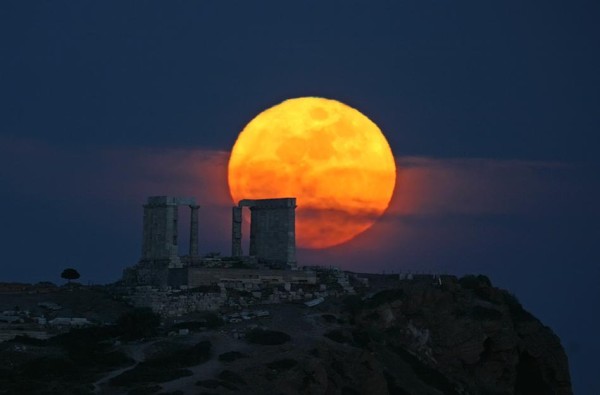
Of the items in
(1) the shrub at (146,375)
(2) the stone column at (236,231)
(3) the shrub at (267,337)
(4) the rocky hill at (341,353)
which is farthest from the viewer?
(2) the stone column at (236,231)

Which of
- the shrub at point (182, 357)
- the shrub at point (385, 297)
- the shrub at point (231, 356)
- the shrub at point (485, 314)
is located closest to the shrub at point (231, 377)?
the shrub at point (231, 356)

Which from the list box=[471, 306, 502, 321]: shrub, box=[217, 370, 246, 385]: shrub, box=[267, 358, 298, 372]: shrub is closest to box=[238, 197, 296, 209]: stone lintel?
box=[471, 306, 502, 321]: shrub

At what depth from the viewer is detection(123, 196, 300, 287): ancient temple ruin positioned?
84488 millimetres

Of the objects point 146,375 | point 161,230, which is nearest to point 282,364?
point 146,375

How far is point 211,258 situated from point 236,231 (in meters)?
3.37

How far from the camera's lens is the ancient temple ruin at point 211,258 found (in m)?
84.5

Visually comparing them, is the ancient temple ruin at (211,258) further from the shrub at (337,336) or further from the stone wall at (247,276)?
the shrub at (337,336)

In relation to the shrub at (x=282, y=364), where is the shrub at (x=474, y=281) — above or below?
above

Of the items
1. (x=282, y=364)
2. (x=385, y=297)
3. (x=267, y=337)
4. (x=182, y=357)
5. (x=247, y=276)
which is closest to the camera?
(x=182, y=357)

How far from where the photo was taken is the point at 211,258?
88938mm

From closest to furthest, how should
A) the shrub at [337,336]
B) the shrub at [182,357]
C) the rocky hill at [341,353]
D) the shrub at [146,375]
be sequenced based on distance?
1. the shrub at [146,375]
2. the rocky hill at [341,353]
3. the shrub at [182,357]
4. the shrub at [337,336]

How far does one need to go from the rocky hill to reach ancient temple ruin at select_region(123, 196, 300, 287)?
5169 mm

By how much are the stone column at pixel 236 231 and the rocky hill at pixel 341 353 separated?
29.0 feet

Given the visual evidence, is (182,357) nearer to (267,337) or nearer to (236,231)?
(267,337)
